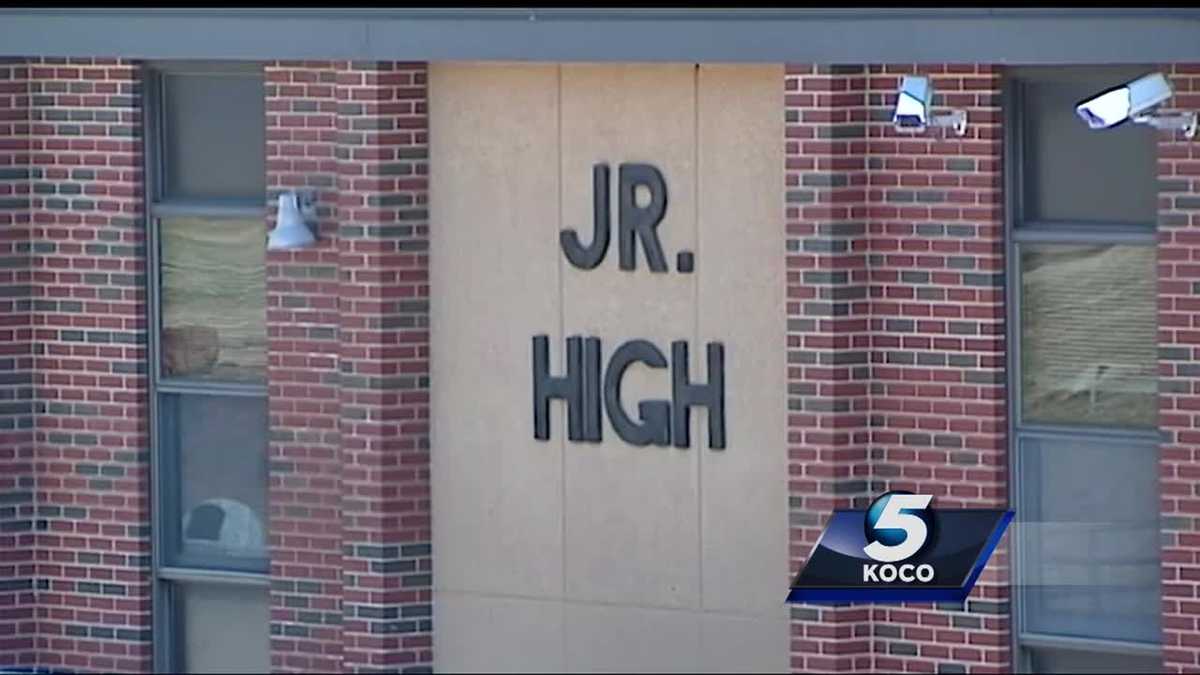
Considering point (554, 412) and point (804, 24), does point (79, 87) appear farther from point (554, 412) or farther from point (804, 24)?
point (804, 24)

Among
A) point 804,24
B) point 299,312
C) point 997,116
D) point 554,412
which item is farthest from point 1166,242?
point 299,312

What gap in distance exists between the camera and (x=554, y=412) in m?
14.6

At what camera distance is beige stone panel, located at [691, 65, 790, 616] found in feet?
46.0

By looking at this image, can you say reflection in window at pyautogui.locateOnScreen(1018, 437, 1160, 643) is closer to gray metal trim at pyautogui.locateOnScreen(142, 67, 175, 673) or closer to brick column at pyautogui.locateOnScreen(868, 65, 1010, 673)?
brick column at pyautogui.locateOnScreen(868, 65, 1010, 673)

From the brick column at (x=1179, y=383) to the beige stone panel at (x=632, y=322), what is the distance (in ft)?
8.24

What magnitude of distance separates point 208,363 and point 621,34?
12.0 feet

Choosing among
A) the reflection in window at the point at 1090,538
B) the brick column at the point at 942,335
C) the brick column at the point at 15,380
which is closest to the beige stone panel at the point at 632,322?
the brick column at the point at 942,335

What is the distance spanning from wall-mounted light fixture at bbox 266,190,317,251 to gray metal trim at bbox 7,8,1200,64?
3.17ft

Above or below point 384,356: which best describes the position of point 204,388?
below

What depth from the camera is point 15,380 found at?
1569 centimetres

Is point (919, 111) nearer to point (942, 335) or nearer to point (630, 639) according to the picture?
point (942, 335)

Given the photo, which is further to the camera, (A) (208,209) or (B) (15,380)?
(B) (15,380)

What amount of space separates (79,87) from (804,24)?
4.69 m

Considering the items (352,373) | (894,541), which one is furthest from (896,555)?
(352,373)
